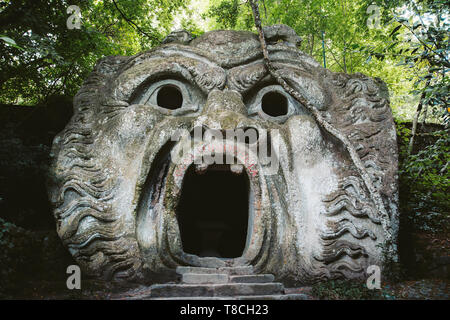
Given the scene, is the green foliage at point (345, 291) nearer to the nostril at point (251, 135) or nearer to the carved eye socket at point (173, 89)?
the nostril at point (251, 135)

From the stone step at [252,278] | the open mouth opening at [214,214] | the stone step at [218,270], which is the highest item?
the open mouth opening at [214,214]

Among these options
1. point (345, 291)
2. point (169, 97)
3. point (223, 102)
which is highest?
point (169, 97)

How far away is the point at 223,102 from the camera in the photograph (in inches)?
159

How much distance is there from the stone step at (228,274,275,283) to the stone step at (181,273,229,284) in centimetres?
8

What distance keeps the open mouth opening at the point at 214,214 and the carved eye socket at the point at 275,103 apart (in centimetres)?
125

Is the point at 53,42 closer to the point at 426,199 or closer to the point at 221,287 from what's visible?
the point at 221,287

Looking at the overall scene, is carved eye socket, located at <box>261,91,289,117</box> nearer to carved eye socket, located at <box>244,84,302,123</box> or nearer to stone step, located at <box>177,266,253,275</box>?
carved eye socket, located at <box>244,84,302,123</box>

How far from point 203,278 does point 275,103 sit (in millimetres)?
3032

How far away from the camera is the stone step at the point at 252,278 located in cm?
329

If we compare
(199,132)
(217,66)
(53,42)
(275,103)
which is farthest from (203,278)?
(53,42)

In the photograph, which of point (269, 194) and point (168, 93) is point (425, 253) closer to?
point (269, 194)

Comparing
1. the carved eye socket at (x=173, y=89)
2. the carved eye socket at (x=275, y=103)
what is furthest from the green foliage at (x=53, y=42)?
the carved eye socket at (x=275, y=103)

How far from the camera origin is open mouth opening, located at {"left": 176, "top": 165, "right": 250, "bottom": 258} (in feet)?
16.9

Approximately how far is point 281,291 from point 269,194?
107 centimetres
